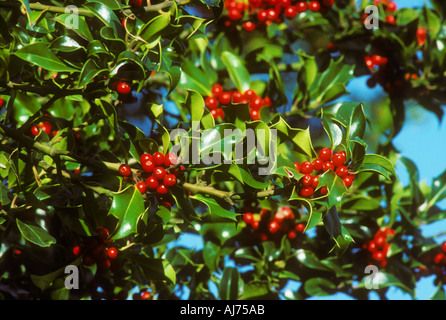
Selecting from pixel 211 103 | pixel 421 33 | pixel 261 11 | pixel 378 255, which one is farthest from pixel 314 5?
pixel 378 255

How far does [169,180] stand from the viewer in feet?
5.09

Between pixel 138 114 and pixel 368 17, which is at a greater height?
pixel 368 17

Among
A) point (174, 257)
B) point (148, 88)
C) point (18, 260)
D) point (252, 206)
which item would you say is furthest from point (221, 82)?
point (18, 260)

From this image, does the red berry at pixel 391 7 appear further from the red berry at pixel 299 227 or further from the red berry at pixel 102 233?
the red berry at pixel 102 233

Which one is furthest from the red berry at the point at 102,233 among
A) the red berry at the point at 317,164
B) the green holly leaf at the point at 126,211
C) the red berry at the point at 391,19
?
the red berry at the point at 391,19

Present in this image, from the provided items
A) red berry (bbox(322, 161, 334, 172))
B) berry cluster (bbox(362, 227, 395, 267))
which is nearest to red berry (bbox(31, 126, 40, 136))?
red berry (bbox(322, 161, 334, 172))

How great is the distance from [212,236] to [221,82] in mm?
757

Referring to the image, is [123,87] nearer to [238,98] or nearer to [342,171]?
[342,171]

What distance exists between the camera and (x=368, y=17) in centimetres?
247

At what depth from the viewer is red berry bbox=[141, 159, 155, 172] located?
5.17 feet

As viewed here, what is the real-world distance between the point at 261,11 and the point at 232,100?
1.60 ft

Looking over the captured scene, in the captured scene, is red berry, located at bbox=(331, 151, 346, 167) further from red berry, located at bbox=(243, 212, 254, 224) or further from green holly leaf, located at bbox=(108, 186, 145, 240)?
red berry, located at bbox=(243, 212, 254, 224)
